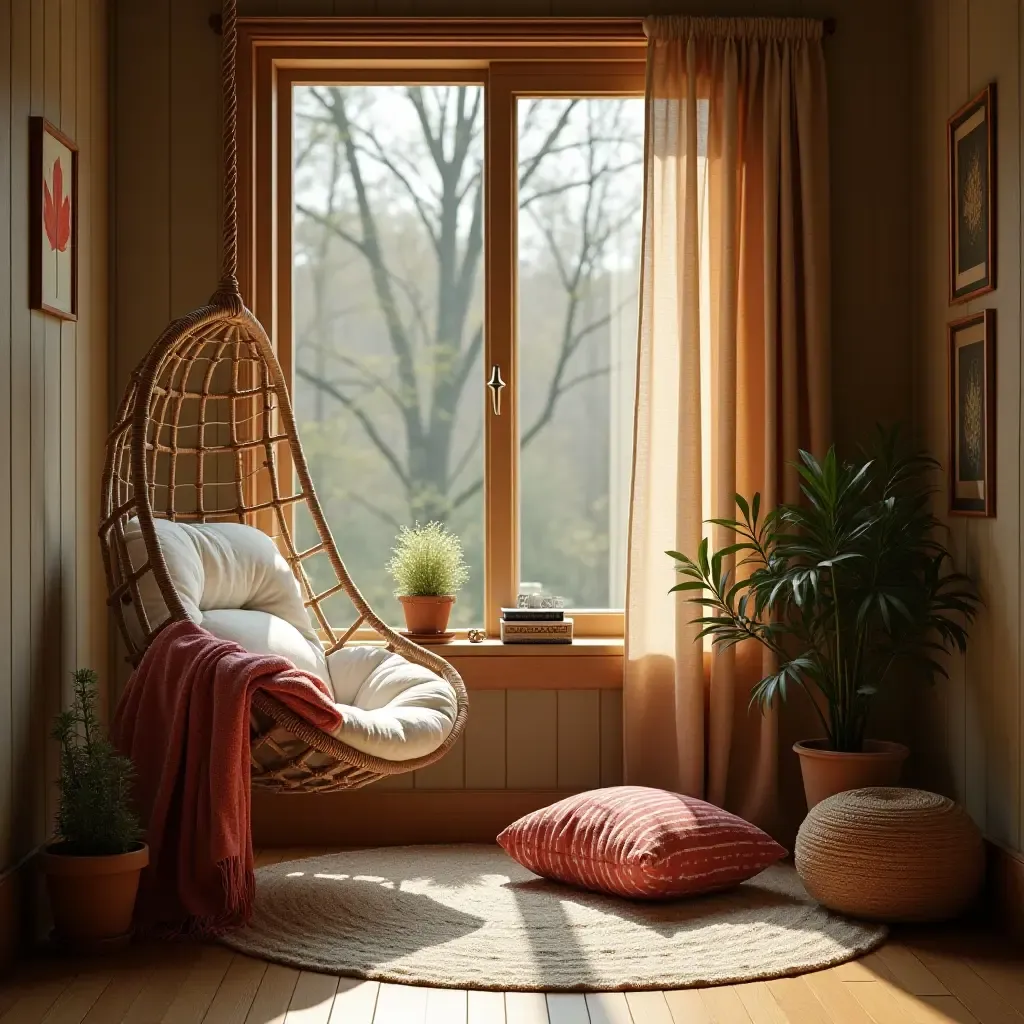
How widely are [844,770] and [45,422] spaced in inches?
86.5

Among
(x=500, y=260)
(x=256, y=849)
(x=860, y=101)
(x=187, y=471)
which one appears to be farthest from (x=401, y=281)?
(x=256, y=849)

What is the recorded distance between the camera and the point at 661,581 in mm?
3842

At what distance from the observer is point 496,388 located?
3986 millimetres

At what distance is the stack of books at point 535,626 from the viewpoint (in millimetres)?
3857

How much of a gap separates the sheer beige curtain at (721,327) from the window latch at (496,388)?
438mm

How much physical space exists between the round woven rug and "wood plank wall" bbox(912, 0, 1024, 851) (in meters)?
0.54

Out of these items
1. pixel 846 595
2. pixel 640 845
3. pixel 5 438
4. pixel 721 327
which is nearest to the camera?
pixel 5 438

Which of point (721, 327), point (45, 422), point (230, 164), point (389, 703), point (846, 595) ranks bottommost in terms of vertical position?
point (389, 703)

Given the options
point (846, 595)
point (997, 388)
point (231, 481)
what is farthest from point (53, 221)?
point (997, 388)

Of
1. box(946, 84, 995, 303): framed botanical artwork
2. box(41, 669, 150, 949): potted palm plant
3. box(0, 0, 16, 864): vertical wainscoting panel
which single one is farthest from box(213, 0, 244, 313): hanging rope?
box(946, 84, 995, 303): framed botanical artwork

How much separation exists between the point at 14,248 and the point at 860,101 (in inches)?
97.2

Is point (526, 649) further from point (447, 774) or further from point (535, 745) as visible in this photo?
point (447, 774)

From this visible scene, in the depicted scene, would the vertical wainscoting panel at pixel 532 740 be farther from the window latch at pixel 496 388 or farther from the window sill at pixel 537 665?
the window latch at pixel 496 388

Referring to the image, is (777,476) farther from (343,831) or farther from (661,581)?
(343,831)
